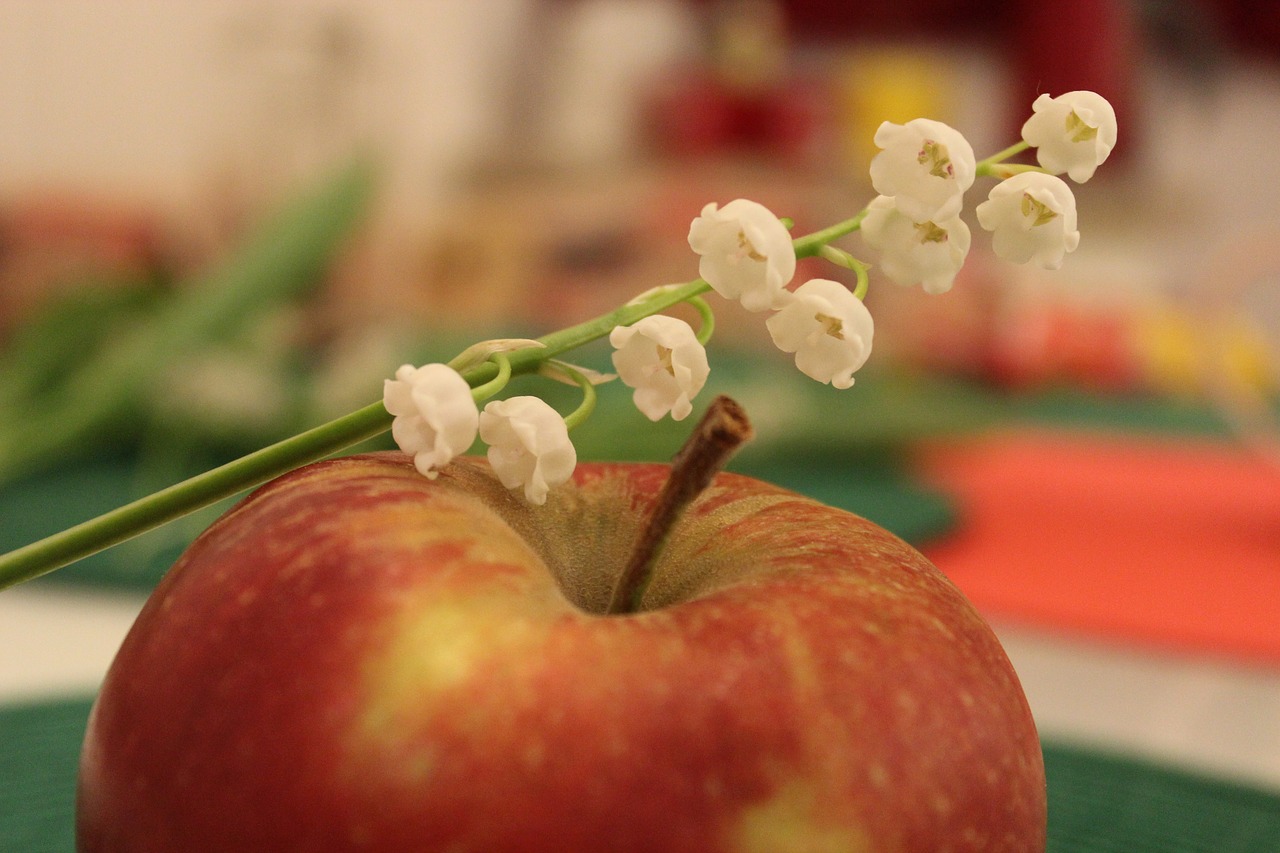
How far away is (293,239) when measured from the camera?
1.01 m

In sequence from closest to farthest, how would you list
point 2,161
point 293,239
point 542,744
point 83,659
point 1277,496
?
1. point 542,744
2. point 83,659
3. point 293,239
4. point 1277,496
5. point 2,161

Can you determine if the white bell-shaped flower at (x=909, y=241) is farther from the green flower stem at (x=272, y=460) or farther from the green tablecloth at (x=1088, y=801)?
the green tablecloth at (x=1088, y=801)

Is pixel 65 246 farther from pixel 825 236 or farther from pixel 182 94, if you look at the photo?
pixel 825 236

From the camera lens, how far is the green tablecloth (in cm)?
40

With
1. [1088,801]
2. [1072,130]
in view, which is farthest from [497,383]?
[1088,801]

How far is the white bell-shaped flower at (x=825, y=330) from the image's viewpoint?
25cm

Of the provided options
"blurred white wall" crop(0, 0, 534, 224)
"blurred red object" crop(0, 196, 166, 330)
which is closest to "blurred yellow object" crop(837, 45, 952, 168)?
"blurred white wall" crop(0, 0, 534, 224)

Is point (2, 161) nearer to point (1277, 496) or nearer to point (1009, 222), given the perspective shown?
point (1277, 496)

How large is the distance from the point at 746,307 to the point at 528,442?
0.16 ft

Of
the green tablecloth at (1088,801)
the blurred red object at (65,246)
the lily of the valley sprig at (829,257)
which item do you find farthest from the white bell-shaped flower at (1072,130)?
the blurred red object at (65,246)

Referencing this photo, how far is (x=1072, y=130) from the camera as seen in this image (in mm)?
260

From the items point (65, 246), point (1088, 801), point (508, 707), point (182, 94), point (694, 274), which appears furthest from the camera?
point (182, 94)

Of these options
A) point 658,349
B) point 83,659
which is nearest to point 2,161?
point 83,659

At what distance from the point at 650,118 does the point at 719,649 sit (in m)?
3.34
